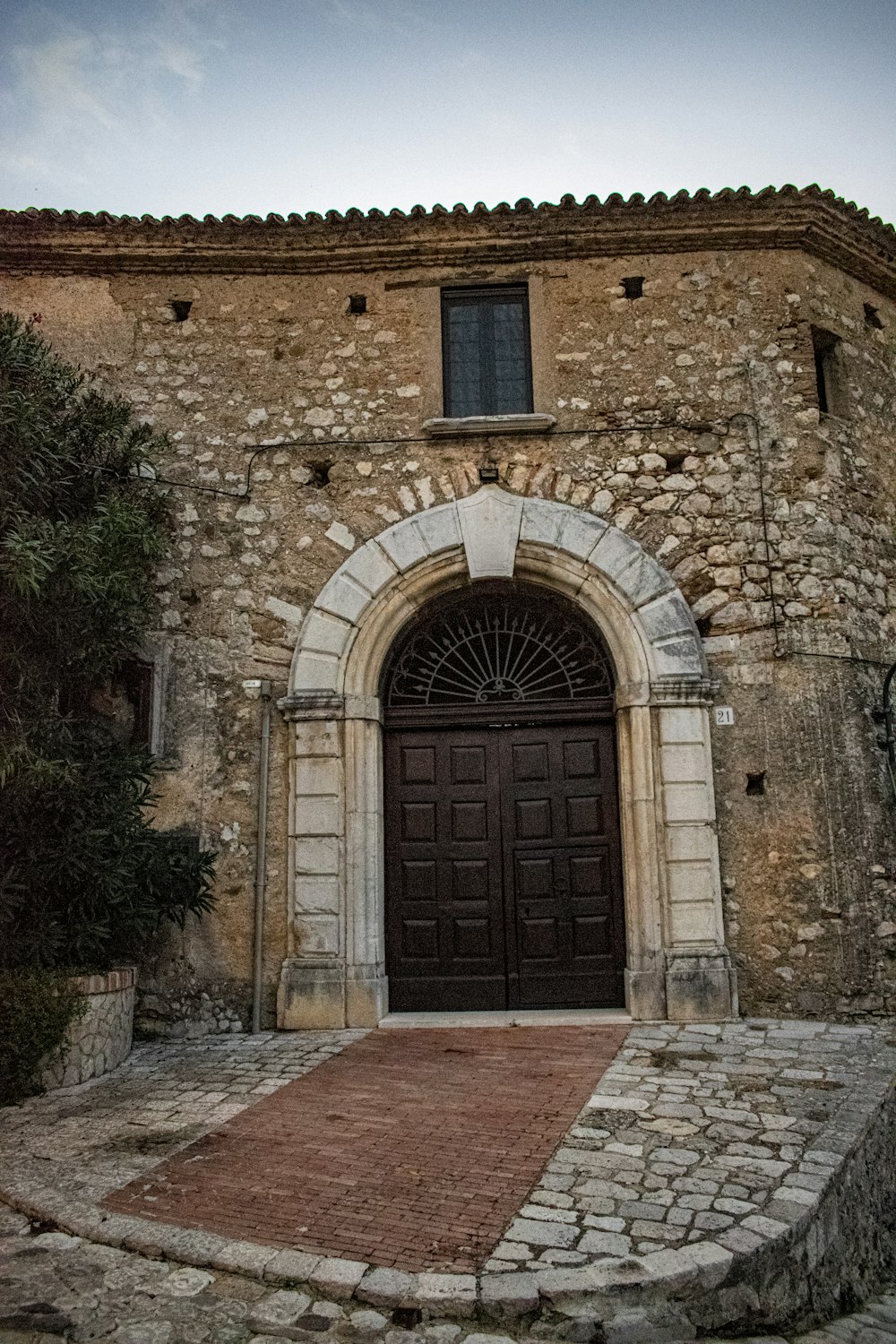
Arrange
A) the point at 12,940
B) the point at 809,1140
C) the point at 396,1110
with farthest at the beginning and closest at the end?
the point at 12,940
the point at 396,1110
the point at 809,1140

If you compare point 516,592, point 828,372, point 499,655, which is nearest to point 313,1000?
point 499,655

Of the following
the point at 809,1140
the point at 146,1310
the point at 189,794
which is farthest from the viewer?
the point at 189,794

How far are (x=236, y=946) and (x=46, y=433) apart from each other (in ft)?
12.7

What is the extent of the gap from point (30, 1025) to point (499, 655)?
4233 mm

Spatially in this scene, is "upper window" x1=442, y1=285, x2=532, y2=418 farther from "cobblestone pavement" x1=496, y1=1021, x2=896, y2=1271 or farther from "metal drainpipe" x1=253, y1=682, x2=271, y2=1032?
"cobblestone pavement" x1=496, y1=1021, x2=896, y2=1271

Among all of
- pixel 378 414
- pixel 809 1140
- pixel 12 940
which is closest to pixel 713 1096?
pixel 809 1140

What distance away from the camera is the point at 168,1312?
309cm

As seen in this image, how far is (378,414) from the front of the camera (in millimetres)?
7750

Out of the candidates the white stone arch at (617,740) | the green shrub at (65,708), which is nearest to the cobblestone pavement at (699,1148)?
the white stone arch at (617,740)

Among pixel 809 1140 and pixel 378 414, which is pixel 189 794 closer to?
pixel 378 414

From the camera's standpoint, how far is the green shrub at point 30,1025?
17.7 feet

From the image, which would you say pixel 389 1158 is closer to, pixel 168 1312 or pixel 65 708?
pixel 168 1312

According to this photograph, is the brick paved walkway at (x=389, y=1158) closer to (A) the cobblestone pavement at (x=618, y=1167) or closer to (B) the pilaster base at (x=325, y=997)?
(A) the cobblestone pavement at (x=618, y=1167)

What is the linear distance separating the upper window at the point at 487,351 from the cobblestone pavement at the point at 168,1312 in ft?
20.9
